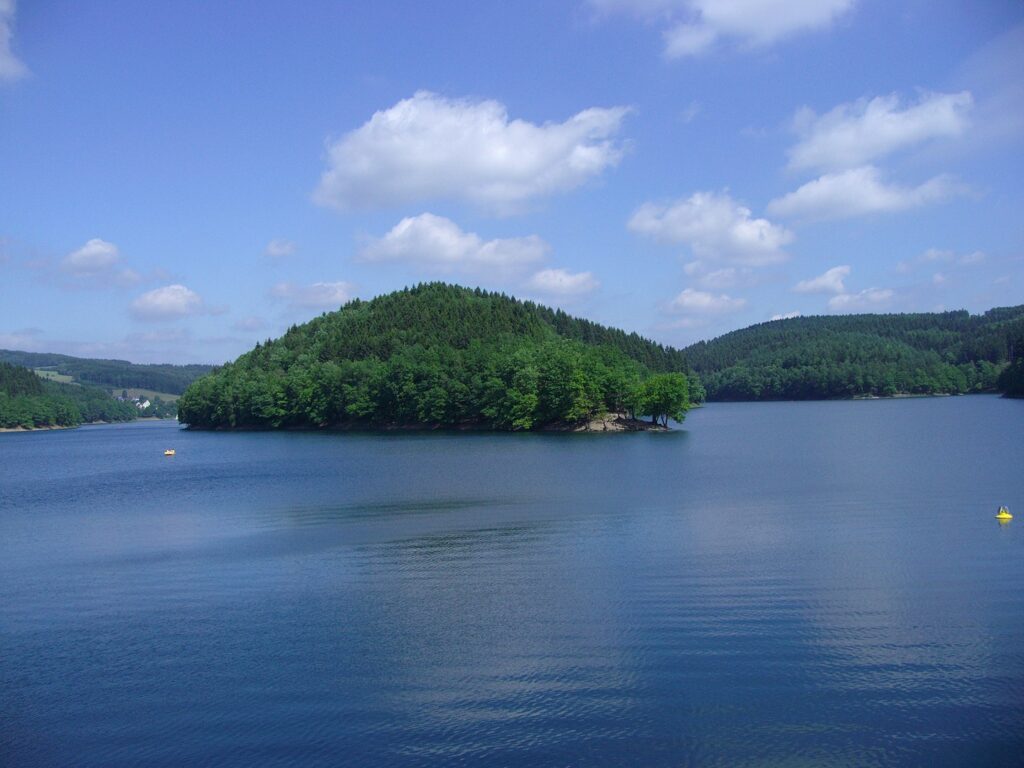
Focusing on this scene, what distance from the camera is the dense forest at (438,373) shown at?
3637 inches

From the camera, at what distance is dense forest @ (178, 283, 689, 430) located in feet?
303

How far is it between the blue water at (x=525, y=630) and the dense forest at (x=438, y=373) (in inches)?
2235

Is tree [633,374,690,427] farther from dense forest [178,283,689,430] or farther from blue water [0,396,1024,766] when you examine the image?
blue water [0,396,1024,766]

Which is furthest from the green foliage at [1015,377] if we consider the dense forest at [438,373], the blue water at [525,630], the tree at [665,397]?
the blue water at [525,630]

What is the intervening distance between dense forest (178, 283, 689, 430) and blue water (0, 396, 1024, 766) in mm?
56762

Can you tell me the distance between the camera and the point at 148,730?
1229cm

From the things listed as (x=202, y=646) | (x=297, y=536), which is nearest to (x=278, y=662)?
(x=202, y=646)

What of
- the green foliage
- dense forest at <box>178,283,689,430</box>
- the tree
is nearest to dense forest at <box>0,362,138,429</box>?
dense forest at <box>178,283,689,430</box>

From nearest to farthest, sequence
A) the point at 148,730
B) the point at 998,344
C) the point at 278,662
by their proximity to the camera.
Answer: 1. the point at 148,730
2. the point at 278,662
3. the point at 998,344

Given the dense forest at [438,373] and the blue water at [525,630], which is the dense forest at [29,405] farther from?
the blue water at [525,630]

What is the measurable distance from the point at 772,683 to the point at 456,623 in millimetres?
6570

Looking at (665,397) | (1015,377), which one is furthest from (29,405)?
(1015,377)

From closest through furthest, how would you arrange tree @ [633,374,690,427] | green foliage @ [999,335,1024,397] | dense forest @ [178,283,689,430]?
tree @ [633,374,690,427] < dense forest @ [178,283,689,430] < green foliage @ [999,335,1024,397]

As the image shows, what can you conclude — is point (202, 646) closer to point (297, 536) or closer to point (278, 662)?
point (278, 662)
